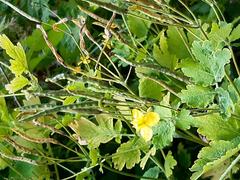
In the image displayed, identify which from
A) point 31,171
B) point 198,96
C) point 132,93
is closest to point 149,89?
point 132,93

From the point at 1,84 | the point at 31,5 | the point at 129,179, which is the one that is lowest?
the point at 129,179

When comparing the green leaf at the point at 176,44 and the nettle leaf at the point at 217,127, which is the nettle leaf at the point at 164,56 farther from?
the nettle leaf at the point at 217,127

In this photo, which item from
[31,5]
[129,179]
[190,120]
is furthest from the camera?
[31,5]

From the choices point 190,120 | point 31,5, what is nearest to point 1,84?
point 31,5

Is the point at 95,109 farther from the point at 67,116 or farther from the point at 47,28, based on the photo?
the point at 47,28

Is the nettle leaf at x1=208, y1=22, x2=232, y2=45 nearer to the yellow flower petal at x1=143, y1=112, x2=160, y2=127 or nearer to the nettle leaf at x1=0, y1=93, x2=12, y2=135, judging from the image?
the yellow flower petal at x1=143, y1=112, x2=160, y2=127

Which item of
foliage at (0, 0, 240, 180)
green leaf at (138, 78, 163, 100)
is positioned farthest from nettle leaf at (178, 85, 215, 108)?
green leaf at (138, 78, 163, 100)

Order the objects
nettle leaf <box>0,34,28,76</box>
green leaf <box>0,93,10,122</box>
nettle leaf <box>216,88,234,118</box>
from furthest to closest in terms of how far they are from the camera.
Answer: green leaf <box>0,93,10,122</box>, nettle leaf <box>0,34,28,76</box>, nettle leaf <box>216,88,234,118</box>
